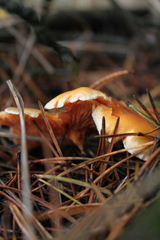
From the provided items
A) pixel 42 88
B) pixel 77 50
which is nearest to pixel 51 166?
pixel 42 88

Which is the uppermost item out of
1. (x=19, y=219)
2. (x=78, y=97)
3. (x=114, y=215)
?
(x=78, y=97)

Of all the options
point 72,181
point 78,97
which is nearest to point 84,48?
point 78,97

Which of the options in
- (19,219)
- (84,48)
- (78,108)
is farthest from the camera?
(84,48)

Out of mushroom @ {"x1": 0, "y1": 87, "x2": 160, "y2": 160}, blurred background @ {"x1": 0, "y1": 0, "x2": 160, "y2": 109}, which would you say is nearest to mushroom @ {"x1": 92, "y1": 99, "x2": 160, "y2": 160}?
mushroom @ {"x1": 0, "y1": 87, "x2": 160, "y2": 160}

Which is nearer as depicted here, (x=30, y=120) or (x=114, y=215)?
(x=114, y=215)

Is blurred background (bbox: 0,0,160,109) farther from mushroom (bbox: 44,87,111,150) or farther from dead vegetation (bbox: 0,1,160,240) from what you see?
mushroom (bbox: 44,87,111,150)

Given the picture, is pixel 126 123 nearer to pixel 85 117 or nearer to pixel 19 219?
pixel 85 117

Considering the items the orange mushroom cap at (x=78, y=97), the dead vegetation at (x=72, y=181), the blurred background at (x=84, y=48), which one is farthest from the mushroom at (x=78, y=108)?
the blurred background at (x=84, y=48)
